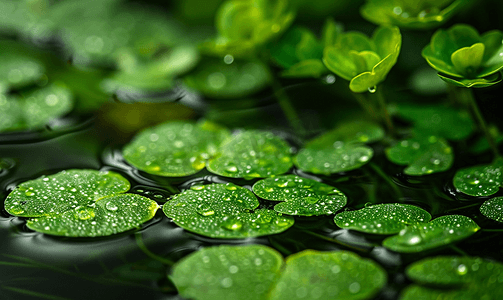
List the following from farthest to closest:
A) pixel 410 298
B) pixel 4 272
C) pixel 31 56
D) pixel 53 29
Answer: pixel 53 29
pixel 31 56
pixel 4 272
pixel 410 298

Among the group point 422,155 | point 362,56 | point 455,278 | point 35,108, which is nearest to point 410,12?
point 362,56

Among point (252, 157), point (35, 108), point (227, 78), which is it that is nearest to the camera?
point (252, 157)

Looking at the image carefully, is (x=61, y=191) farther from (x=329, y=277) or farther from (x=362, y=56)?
(x=362, y=56)

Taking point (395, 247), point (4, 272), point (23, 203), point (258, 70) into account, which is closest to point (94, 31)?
point (258, 70)

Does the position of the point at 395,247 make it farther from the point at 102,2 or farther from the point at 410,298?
the point at 102,2

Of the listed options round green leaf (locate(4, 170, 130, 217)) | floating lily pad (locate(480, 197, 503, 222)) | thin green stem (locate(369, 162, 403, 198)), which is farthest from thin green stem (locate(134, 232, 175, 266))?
floating lily pad (locate(480, 197, 503, 222))

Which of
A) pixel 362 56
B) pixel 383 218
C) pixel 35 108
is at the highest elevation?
pixel 35 108
